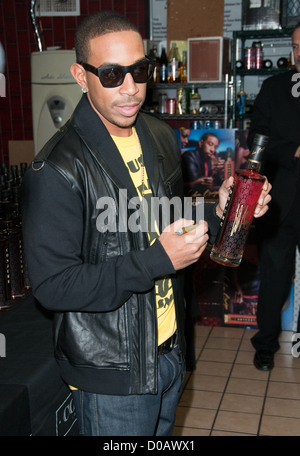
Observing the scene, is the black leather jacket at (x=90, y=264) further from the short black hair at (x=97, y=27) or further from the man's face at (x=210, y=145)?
the man's face at (x=210, y=145)

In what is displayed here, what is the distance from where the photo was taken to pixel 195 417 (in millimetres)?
3004

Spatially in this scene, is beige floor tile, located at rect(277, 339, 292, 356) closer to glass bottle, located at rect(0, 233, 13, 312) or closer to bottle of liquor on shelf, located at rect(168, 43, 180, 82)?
glass bottle, located at rect(0, 233, 13, 312)

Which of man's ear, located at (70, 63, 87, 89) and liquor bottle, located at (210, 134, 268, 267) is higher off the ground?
man's ear, located at (70, 63, 87, 89)

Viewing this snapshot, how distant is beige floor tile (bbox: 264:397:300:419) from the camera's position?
3.02m

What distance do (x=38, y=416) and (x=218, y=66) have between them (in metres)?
4.38

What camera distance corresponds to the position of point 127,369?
138 cm

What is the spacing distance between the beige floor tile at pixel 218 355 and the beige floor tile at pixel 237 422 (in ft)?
2.26

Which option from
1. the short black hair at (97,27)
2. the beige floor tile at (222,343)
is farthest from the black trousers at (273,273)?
the short black hair at (97,27)

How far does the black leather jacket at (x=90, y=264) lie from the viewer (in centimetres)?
125

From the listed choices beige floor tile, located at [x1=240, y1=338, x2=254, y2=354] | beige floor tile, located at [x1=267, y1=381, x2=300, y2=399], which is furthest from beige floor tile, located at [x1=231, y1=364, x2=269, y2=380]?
beige floor tile, located at [x1=240, y1=338, x2=254, y2=354]

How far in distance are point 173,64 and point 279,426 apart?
3.88 m

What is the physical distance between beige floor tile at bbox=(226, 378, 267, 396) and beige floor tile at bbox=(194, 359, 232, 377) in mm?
116
